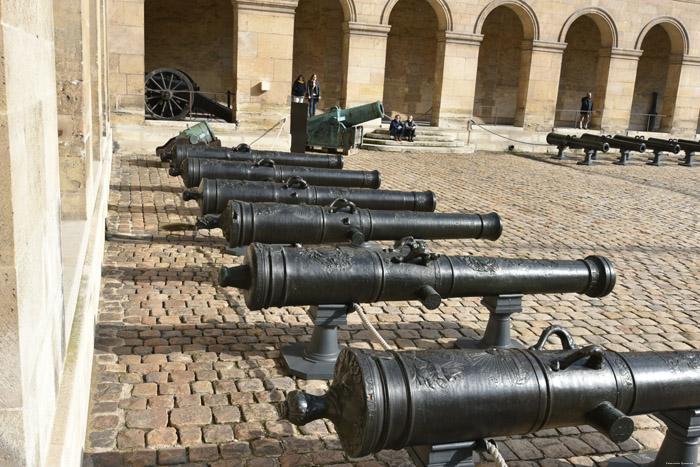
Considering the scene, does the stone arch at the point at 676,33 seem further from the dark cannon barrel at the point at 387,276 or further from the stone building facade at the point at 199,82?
→ the dark cannon barrel at the point at 387,276

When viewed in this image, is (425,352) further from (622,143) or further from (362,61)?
(622,143)

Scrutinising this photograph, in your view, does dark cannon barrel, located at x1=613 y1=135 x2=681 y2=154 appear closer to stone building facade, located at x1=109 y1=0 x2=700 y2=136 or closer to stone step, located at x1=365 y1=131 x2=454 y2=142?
stone building facade, located at x1=109 y1=0 x2=700 y2=136

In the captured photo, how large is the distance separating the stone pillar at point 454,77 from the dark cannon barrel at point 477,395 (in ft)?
61.8

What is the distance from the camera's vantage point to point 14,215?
1.79m

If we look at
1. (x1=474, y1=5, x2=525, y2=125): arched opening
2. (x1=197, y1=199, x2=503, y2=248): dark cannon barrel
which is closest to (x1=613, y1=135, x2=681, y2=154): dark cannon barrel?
(x1=474, y1=5, x2=525, y2=125): arched opening

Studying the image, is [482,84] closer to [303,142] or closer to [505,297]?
[303,142]

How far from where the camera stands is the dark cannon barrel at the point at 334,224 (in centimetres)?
570

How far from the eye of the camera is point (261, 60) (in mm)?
17578

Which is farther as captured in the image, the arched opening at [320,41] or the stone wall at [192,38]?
the arched opening at [320,41]

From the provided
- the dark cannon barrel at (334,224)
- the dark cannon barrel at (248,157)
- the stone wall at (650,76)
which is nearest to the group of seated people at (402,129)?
the dark cannon barrel at (248,157)

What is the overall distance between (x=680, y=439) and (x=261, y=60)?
51.6 ft

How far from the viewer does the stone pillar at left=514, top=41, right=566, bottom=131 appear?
877 inches

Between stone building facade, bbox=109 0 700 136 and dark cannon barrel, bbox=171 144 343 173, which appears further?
stone building facade, bbox=109 0 700 136

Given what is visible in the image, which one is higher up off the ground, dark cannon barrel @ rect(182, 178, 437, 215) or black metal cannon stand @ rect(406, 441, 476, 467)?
dark cannon barrel @ rect(182, 178, 437, 215)
